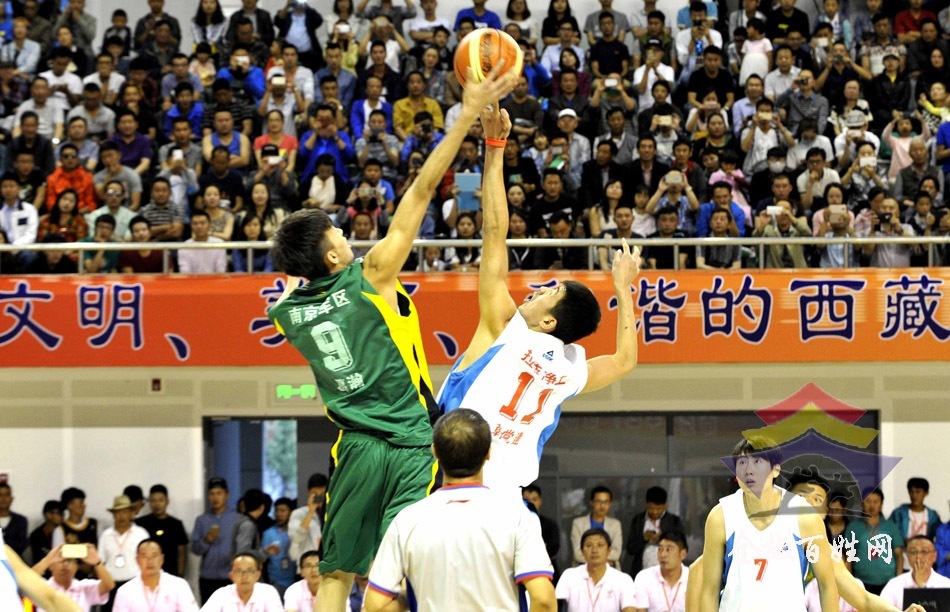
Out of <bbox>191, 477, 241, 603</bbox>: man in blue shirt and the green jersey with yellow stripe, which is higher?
the green jersey with yellow stripe

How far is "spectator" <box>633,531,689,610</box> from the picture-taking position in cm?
1091

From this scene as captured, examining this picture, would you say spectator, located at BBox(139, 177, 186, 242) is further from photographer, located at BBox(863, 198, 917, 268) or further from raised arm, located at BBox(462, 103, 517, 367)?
raised arm, located at BBox(462, 103, 517, 367)

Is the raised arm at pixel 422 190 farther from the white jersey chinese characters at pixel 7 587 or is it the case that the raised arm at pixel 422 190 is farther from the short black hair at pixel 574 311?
the white jersey chinese characters at pixel 7 587

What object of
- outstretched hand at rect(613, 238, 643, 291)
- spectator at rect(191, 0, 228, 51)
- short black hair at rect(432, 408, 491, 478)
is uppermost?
spectator at rect(191, 0, 228, 51)

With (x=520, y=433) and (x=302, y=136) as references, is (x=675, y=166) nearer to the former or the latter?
(x=302, y=136)

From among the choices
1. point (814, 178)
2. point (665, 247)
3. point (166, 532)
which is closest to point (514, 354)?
point (665, 247)

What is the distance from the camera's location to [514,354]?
5070 mm

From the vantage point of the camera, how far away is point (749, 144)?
14.0 m

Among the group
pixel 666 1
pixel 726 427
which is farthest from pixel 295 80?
pixel 726 427

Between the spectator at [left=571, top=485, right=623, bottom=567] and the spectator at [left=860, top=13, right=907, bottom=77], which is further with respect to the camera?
the spectator at [left=860, top=13, right=907, bottom=77]

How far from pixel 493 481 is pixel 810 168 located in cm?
924

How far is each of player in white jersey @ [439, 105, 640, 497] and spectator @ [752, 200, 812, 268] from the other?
25.5 ft

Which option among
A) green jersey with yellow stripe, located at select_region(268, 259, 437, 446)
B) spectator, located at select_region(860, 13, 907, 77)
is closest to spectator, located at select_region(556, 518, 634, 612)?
green jersey with yellow stripe, located at select_region(268, 259, 437, 446)

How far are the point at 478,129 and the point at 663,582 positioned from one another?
505 centimetres
